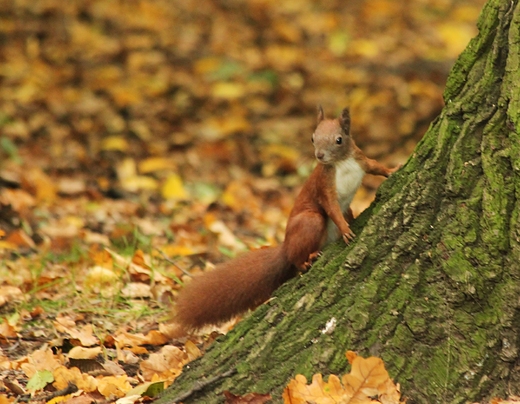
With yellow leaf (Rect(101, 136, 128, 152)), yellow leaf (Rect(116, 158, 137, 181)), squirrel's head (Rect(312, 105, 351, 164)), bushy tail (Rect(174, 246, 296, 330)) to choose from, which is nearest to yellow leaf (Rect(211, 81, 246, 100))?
yellow leaf (Rect(101, 136, 128, 152))

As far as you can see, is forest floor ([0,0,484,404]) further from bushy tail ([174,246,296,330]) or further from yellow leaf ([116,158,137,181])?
bushy tail ([174,246,296,330])

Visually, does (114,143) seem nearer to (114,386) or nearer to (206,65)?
(206,65)

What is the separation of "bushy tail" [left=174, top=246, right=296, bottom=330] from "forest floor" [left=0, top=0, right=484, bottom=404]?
0.18 m

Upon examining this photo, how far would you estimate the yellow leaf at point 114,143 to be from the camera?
7.49 meters

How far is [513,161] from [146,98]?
645cm

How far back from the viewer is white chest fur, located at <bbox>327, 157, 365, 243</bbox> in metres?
3.19

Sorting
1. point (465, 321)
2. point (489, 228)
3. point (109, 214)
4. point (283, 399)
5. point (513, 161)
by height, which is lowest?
point (109, 214)

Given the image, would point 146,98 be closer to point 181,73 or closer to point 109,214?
point 181,73

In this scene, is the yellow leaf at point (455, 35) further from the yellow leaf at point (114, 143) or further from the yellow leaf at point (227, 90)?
the yellow leaf at point (114, 143)

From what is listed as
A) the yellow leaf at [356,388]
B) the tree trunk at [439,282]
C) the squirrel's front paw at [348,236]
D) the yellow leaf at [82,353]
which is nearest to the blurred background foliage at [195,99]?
the yellow leaf at [82,353]

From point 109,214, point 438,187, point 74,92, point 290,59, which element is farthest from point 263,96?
point 438,187

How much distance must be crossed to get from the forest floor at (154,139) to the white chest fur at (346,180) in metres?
0.77

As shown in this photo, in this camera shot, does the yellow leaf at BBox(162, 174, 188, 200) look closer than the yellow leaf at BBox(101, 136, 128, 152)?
Yes

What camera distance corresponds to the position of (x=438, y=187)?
2.51m
